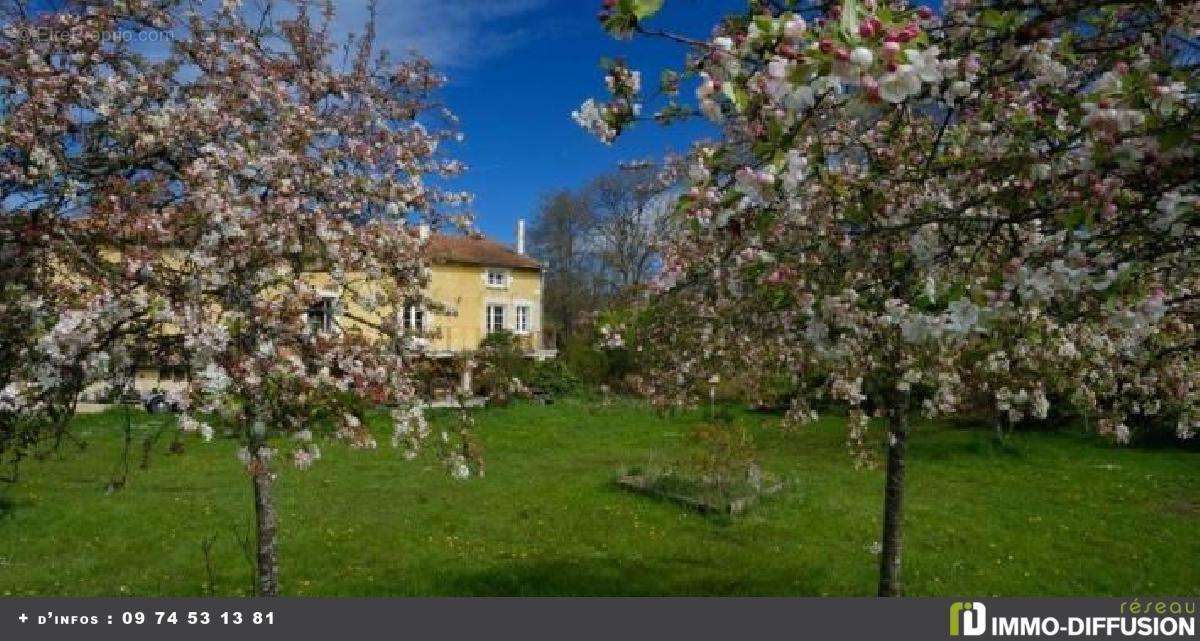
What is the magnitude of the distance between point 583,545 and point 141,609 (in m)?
5.43

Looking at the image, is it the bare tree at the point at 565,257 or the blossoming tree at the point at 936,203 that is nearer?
the blossoming tree at the point at 936,203

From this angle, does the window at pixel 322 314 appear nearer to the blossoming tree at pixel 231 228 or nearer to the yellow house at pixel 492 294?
the blossoming tree at pixel 231 228

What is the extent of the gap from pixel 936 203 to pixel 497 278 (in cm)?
3611

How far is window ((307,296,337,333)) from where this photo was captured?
5766 millimetres

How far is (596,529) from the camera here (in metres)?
12.2

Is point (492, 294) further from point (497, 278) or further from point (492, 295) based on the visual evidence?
point (497, 278)

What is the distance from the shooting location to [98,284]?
17.3 feet

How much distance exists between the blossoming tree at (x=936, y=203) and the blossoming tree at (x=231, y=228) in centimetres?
228

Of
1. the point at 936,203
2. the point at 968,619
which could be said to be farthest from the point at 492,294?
the point at 936,203

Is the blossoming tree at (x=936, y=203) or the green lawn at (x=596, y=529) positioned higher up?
the blossoming tree at (x=936, y=203)

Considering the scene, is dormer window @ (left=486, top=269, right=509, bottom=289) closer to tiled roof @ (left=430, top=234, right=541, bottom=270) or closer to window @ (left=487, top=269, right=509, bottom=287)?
window @ (left=487, top=269, right=509, bottom=287)

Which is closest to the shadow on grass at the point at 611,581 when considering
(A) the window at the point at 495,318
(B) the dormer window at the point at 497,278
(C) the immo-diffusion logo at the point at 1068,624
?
(C) the immo-diffusion logo at the point at 1068,624

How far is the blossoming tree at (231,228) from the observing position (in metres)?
4.95

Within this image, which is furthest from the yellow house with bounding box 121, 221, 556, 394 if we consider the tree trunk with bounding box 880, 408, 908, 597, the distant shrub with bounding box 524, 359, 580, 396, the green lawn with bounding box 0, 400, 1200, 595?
the tree trunk with bounding box 880, 408, 908, 597
